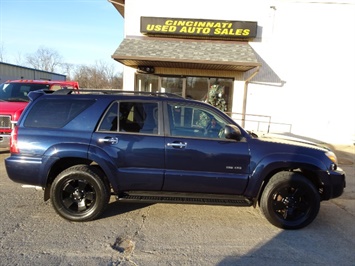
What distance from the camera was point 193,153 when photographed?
12.9ft

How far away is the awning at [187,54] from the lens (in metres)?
10.2

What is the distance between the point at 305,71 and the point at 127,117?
1044cm

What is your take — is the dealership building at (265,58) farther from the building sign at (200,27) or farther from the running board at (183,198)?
the running board at (183,198)

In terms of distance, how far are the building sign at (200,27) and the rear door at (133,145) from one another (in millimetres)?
8373

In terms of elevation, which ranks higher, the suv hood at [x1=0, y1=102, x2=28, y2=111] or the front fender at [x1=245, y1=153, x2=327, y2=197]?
the suv hood at [x1=0, y1=102, x2=28, y2=111]

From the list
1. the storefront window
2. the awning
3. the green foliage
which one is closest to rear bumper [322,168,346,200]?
the awning

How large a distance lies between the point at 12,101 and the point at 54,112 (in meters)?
4.74

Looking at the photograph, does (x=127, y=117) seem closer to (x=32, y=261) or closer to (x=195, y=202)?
(x=195, y=202)

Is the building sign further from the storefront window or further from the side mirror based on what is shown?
the side mirror

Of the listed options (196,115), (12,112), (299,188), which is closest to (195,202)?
(196,115)

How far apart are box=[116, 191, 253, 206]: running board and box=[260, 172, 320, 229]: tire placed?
0.33 m

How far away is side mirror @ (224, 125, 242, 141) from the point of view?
3846mm

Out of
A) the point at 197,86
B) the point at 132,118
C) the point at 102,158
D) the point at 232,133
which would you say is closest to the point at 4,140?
the point at 102,158

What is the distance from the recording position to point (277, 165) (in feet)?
13.1
